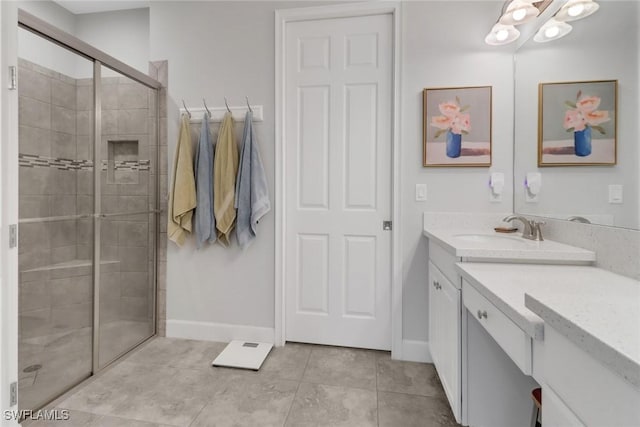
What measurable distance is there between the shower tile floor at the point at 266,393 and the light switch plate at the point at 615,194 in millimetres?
1244

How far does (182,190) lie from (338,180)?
1153mm

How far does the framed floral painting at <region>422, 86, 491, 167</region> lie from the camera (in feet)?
6.41

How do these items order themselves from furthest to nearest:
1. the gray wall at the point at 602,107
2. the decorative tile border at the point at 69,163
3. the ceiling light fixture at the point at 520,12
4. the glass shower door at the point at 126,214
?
1. the glass shower door at the point at 126,214
2. the ceiling light fixture at the point at 520,12
3. the decorative tile border at the point at 69,163
4. the gray wall at the point at 602,107

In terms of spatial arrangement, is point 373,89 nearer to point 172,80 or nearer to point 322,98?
point 322,98

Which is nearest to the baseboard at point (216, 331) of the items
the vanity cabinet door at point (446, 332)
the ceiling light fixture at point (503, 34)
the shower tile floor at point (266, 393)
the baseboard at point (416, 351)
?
the shower tile floor at point (266, 393)

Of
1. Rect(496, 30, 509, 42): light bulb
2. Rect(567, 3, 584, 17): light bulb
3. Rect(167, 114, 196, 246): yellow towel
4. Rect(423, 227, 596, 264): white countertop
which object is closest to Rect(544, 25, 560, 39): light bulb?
Rect(567, 3, 584, 17): light bulb

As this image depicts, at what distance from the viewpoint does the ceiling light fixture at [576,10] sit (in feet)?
4.25

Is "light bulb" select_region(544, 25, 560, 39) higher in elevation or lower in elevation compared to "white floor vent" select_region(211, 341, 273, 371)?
higher

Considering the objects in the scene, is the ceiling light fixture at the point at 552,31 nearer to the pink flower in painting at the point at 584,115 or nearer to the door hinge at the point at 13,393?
the pink flower in painting at the point at 584,115

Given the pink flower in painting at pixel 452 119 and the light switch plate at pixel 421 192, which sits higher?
the pink flower in painting at pixel 452 119

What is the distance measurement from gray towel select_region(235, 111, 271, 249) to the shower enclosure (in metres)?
0.75

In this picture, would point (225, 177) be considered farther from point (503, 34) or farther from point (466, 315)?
point (503, 34)

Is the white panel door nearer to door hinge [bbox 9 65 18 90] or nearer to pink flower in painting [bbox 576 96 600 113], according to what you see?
pink flower in painting [bbox 576 96 600 113]

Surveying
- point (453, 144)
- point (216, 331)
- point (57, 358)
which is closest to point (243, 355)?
point (216, 331)
